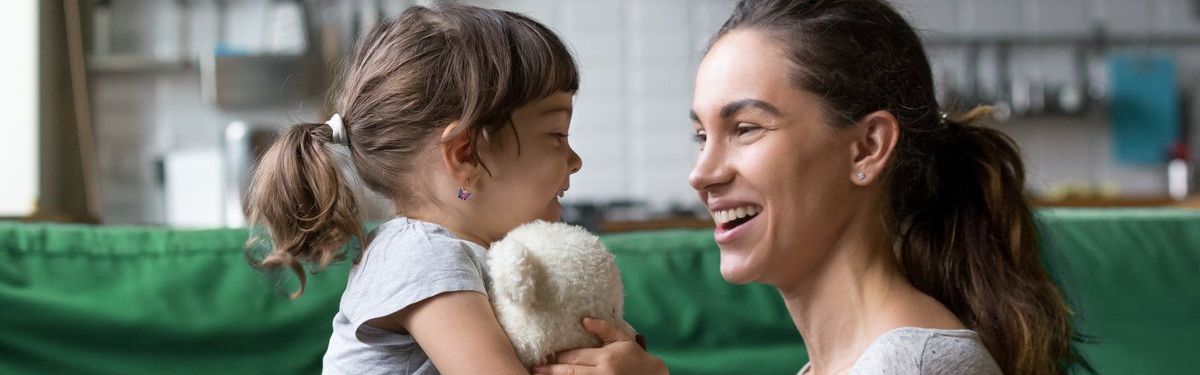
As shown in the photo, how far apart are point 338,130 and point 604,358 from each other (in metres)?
0.44

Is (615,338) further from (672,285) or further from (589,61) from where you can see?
(589,61)

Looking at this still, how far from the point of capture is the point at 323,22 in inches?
200

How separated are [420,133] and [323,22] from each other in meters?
3.97

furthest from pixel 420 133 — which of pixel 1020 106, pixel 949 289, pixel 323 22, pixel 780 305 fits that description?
pixel 1020 106

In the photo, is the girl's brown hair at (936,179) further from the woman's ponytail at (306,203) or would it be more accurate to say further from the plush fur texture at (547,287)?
the woman's ponytail at (306,203)

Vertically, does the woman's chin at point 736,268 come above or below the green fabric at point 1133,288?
above

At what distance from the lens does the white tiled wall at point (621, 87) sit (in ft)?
17.2

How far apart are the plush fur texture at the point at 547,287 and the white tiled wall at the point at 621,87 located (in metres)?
4.00

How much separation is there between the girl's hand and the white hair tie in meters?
0.40

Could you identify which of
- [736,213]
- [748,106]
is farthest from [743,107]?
[736,213]

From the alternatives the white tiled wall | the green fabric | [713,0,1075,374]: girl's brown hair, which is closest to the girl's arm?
[713,0,1075,374]: girl's brown hair

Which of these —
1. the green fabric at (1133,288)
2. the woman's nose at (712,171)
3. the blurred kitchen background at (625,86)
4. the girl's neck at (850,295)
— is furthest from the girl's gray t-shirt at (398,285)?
the blurred kitchen background at (625,86)

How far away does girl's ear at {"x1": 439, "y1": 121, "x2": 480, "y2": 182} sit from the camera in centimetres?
127

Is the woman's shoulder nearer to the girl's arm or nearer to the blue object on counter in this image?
the girl's arm
